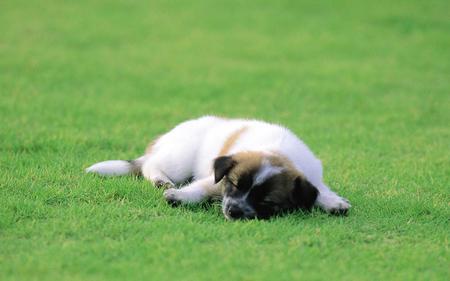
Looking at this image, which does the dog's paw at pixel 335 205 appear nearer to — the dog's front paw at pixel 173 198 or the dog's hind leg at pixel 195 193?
the dog's hind leg at pixel 195 193

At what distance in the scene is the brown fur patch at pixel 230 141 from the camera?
725 centimetres

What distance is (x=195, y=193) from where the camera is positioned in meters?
6.69

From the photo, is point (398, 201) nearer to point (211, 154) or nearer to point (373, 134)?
point (211, 154)

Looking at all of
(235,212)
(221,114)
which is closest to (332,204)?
(235,212)

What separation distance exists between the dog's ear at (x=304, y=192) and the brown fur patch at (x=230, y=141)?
1128mm

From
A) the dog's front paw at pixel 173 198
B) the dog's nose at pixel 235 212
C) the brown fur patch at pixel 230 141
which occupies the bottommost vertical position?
the dog's front paw at pixel 173 198

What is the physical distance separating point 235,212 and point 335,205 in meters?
Result: 0.94

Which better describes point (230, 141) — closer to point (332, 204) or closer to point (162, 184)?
point (162, 184)

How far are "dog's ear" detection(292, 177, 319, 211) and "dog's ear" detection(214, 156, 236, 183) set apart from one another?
1.81 feet

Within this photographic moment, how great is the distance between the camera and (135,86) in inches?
534

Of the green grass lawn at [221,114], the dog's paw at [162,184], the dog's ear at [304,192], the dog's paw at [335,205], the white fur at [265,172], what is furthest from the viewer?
the dog's paw at [162,184]

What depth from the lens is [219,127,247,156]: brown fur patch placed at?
7255 millimetres

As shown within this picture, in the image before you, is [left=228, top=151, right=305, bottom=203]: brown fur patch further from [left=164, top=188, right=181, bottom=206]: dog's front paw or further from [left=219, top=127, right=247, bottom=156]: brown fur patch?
[left=219, top=127, right=247, bottom=156]: brown fur patch

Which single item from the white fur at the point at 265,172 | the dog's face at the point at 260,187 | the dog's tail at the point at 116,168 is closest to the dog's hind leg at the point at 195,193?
the dog's face at the point at 260,187
